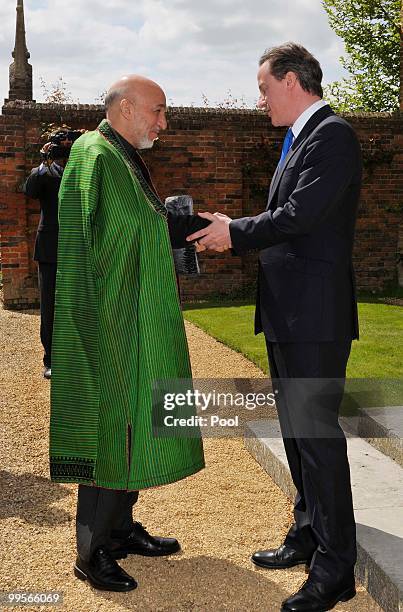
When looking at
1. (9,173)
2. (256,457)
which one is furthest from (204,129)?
(256,457)

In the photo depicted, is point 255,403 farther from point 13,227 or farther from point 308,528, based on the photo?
point 13,227

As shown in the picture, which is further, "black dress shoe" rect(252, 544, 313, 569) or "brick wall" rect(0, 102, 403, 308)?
"brick wall" rect(0, 102, 403, 308)

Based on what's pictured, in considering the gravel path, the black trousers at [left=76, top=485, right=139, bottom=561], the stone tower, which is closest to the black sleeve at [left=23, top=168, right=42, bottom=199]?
the gravel path

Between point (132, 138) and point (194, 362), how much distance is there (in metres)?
4.48

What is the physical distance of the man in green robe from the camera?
303 centimetres

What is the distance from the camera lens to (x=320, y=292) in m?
2.91

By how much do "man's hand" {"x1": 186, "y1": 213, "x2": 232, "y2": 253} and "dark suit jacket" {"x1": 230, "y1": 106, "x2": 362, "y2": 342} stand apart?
0.13 meters

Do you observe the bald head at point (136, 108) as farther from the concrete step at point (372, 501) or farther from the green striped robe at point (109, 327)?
the concrete step at point (372, 501)

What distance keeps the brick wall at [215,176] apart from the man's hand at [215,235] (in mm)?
8570

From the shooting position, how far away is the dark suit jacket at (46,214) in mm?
6863

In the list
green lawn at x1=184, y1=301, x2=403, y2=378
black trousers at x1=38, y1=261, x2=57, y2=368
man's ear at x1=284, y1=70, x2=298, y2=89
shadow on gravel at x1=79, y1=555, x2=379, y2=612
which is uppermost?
man's ear at x1=284, y1=70, x2=298, y2=89

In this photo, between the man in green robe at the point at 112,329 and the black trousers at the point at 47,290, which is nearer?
the man in green robe at the point at 112,329

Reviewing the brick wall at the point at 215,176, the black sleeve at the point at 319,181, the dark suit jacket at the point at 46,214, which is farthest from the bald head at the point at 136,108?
the brick wall at the point at 215,176

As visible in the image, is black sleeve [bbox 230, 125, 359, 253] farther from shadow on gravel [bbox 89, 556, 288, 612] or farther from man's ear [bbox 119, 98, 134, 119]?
shadow on gravel [bbox 89, 556, 288, 612]
